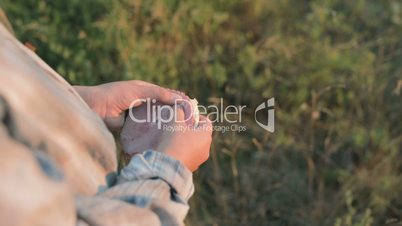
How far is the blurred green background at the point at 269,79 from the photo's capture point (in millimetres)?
2443

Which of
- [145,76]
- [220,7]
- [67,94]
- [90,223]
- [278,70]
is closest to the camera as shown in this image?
[90,223]

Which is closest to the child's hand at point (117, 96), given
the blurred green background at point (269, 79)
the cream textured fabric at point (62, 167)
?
the cream textured fabric at point (62, 167)

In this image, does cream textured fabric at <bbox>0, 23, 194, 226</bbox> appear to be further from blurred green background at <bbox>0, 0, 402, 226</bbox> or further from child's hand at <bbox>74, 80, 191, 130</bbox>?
blurred green background at <bbox>0, 0, 402, 226</bbox>

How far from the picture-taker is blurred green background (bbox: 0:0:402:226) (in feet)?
8.02

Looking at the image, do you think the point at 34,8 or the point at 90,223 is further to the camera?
the point at 34,8

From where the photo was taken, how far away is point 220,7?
10.1 ft

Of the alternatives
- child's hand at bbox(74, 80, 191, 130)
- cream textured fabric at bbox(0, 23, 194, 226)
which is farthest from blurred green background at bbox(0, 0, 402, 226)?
cream textured fabric at bbox(0, 23, 194, 226)

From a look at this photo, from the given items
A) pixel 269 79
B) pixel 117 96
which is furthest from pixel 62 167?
pixel 269 79

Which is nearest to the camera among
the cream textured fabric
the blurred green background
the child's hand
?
the cream textured fabric

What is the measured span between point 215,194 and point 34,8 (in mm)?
1063

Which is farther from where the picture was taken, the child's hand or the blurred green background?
the blurred green background

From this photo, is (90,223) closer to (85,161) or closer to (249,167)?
(85,161)

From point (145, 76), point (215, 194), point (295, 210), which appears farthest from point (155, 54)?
point (295, 210)

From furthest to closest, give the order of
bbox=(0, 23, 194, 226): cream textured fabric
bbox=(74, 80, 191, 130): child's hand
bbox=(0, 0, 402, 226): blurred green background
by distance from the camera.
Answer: bbox=(0, 0, 402, 226): blurred green background < bbox=(74, 80, 191, 130): child's hand < bbox=(0, 23, 194, 226): cream textured fabric
